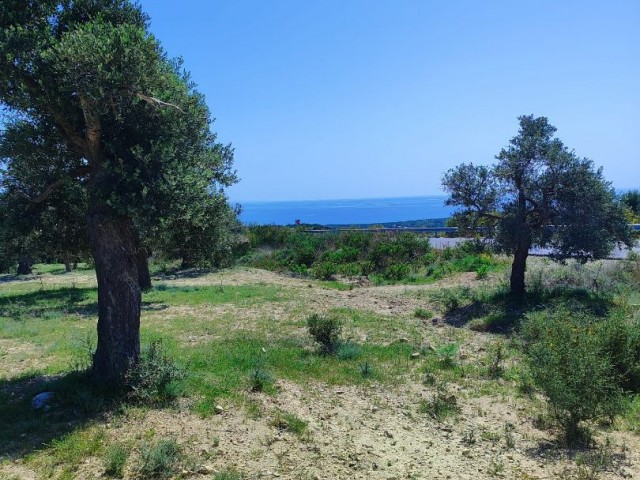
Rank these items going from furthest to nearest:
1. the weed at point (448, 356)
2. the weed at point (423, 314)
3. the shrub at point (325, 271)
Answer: the shrub at point (325, 271)
the weed at point (423, 314)
the weed at point (448, 356)

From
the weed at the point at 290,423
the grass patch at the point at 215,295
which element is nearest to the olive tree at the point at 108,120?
the weed at the point at 290,423

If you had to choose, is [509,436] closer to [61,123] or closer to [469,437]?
[469,437]

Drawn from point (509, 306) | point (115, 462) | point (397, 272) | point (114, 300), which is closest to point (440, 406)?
point (115, 462)

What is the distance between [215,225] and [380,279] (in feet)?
45.9

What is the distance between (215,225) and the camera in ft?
27.2

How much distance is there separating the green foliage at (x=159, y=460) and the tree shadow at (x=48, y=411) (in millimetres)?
1291

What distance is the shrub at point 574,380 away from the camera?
17.9 ft

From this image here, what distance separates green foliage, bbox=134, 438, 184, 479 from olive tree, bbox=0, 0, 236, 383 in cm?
184

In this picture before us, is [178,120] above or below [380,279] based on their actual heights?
above

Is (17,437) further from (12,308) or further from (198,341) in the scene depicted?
(12,308)

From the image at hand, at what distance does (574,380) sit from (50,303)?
599 inches

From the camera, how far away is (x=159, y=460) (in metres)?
4.89

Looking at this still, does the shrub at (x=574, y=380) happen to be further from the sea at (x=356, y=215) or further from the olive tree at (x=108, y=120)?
the sea at (x=356, y=215)

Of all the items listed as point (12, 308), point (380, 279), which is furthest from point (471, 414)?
point (380, 279)
